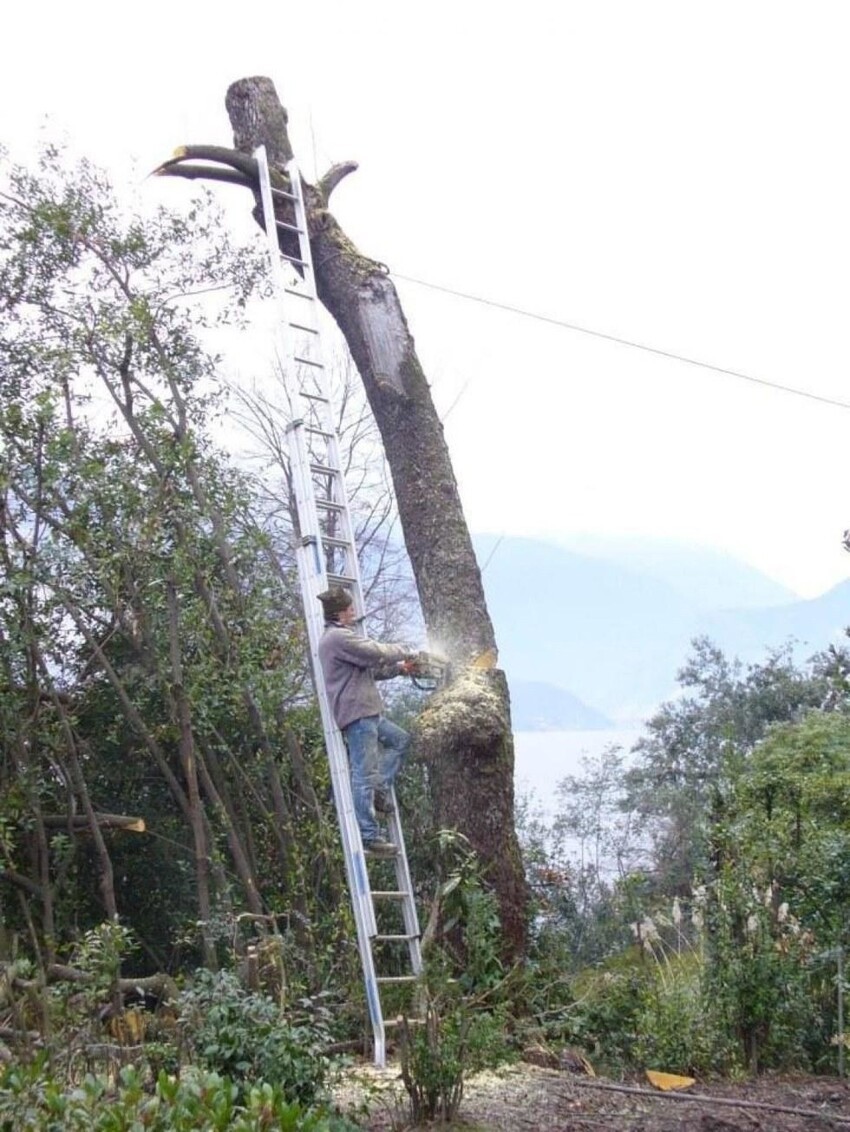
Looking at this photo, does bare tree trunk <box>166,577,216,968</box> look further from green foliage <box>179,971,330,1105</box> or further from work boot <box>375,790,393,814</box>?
green foliage <box>179,971,330,1105</box>

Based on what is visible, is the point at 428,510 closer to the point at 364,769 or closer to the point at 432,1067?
the point at 364,769

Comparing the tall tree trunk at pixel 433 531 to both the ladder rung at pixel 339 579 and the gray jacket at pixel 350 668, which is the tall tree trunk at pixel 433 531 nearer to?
the gray jacket at pixel 350 668

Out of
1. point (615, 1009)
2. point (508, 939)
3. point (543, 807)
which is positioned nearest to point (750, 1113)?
point (615, 1009)

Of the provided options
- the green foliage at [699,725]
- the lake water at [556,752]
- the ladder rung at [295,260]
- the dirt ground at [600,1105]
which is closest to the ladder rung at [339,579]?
the ladder rung at [295,260]

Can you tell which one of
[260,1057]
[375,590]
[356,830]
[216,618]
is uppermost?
[375,590]

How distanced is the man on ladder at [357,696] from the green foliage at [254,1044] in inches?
60.8

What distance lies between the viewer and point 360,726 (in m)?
5.37

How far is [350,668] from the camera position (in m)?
5.35

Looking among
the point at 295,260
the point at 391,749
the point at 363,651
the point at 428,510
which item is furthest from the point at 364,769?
the point at 295,260

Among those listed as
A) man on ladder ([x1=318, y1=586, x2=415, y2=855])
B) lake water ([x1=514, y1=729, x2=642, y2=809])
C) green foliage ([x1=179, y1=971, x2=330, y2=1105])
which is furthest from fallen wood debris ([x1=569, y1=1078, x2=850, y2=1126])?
lake water ([x1=514, y1=729, x2=642, y2=809])

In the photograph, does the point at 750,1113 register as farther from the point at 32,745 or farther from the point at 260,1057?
the point at 32,745

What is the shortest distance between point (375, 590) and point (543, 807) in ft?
9.59

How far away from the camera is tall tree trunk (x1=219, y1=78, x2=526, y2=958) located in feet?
19.5

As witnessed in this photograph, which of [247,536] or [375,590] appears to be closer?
[247,536]
